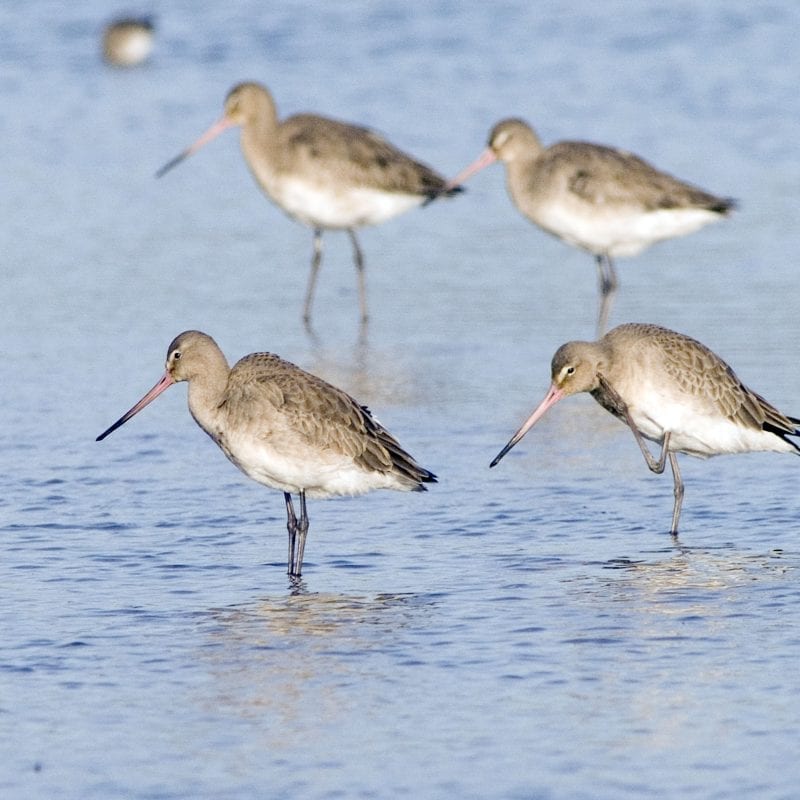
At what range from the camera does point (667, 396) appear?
8.83 m

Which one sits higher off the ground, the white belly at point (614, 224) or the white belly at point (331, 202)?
the white belly at point (331, 202)

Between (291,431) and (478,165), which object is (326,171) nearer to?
(478,165)

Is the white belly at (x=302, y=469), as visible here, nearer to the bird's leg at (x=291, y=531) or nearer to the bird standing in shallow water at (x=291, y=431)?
the bird standing in shallow water at (x=291, y=431)

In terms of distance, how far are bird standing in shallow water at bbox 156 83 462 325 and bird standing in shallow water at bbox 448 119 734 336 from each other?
1036 mm

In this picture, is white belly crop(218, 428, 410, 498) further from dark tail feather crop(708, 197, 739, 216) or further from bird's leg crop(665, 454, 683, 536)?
dark tail feather crop(708, 197, 739, 216)

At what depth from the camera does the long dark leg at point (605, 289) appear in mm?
12790

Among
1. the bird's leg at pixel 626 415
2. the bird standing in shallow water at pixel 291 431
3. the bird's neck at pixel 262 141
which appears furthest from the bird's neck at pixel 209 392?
the bird's neck at pixel 262 141

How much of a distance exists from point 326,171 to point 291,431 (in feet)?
21.3

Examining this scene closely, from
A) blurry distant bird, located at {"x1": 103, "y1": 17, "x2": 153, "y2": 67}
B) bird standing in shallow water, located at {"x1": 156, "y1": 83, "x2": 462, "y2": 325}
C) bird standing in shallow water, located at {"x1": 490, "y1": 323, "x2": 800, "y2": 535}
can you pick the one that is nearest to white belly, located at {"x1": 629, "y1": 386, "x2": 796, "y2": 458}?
bird standing in shallow water, located at {"x1": 490, "y1": 323, "x2": 800, "y2": 535}

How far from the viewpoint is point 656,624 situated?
23.2 feet

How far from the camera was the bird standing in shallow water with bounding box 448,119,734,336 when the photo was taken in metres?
13.6

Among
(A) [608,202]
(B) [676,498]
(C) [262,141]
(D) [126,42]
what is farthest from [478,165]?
(D) [126,42]

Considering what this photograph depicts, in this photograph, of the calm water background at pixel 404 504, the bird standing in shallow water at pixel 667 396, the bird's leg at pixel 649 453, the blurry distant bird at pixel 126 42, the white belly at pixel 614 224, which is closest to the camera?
the calm water background at pixel 404 504

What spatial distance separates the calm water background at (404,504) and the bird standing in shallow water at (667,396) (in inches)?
12.6
